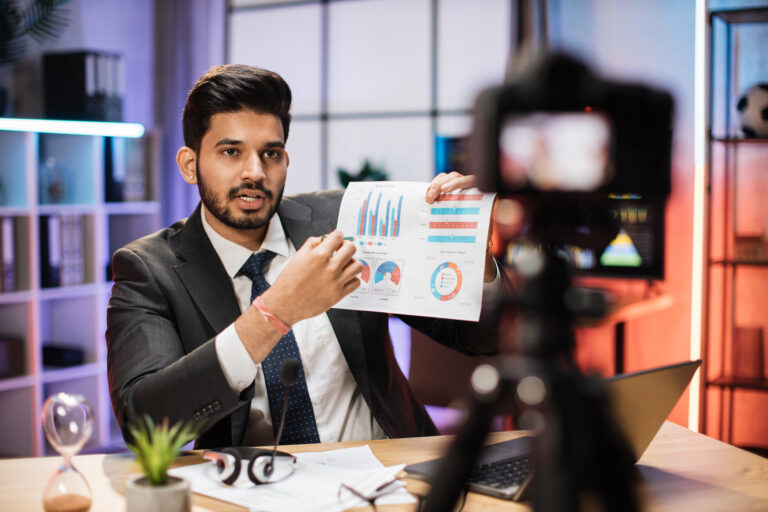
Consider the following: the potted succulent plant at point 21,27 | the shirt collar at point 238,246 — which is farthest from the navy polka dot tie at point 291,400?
the potted succulent plant at point 21,27

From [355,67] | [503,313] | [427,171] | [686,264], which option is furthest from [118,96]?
[503,313]

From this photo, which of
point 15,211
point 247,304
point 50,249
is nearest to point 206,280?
point 247,304

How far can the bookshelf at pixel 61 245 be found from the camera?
3.29 metres

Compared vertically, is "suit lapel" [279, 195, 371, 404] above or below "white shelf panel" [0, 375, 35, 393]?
above

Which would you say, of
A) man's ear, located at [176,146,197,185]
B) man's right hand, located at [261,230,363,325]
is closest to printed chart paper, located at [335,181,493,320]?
man's right hand, located at [261,230,363,325]

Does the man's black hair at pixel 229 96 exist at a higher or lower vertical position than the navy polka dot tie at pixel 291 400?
higher

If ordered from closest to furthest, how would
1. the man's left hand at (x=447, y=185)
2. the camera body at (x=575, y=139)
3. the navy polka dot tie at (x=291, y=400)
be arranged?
1. the camera body at (x=575, y=139)
2. the man's left hand at (x=447, y=185)
3. the navy polka dot tie at (x=291, y=400)

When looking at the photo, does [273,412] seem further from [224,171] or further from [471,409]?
[471,409]

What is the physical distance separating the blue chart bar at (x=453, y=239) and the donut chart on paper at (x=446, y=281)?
5cm

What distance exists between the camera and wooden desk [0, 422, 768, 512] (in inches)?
43.4

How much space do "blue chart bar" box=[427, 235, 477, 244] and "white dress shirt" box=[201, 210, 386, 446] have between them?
1.32 feet

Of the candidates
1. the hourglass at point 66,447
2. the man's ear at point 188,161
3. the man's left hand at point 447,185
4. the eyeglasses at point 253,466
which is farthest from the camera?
the man's ear at point 188,161

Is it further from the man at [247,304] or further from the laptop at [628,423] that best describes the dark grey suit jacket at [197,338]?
the laptop at [628,423]

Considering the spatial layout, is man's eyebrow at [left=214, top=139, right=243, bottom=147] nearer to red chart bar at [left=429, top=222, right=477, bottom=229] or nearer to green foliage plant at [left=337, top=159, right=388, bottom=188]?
red chart bar at [left=429, top=222, right=477, bottom=229]
